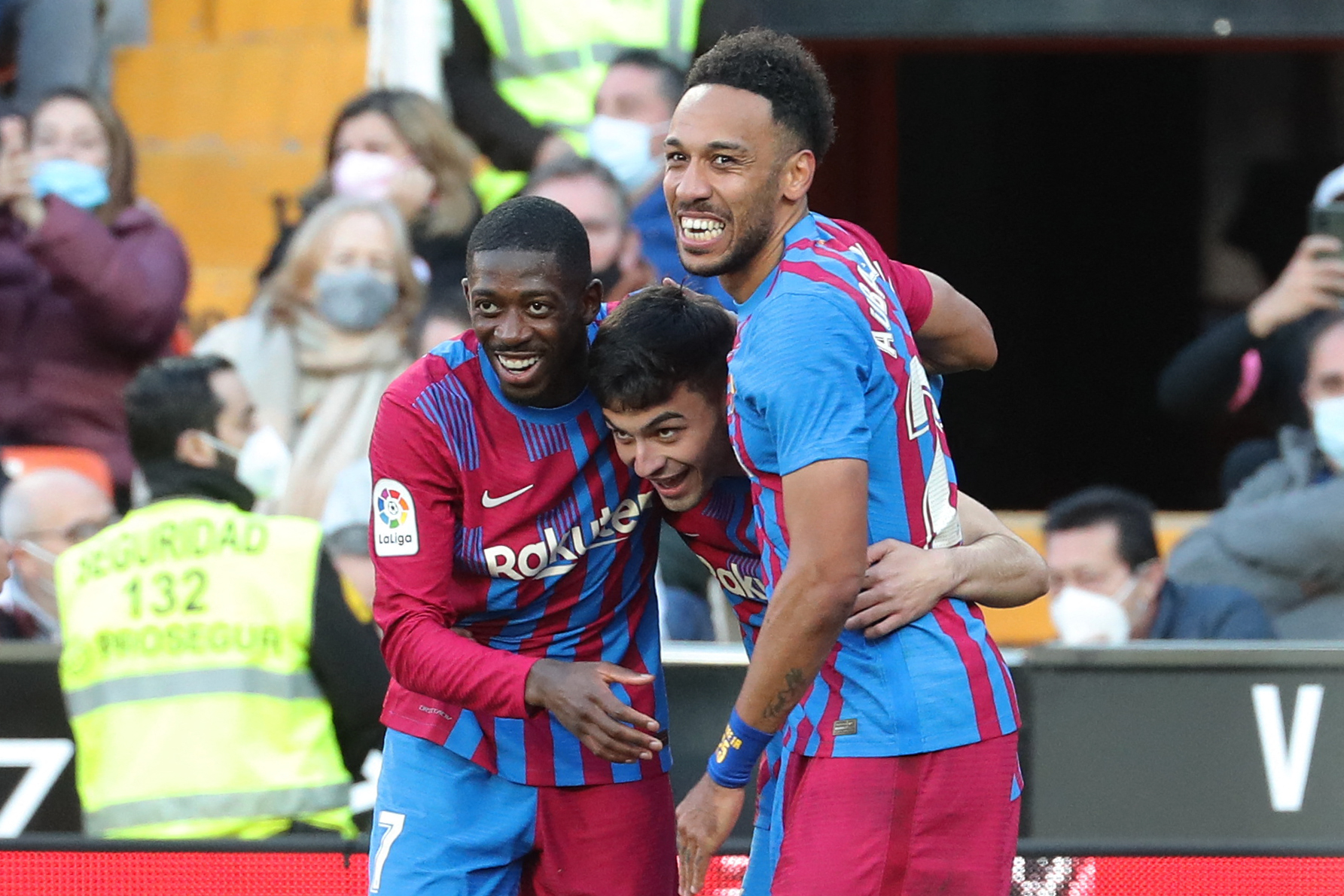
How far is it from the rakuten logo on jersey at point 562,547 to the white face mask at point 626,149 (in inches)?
131

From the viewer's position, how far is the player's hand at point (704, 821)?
2.98 meters

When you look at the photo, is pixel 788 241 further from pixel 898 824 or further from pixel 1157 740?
pixel 1157 740

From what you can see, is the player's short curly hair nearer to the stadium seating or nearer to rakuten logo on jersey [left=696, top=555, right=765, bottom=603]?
rakuten logo on jersey [left=696, top=555, right=765, bottom=603]

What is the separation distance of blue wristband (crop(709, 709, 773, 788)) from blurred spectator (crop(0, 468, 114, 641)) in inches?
126

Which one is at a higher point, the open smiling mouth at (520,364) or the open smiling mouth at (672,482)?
the open smiling mouth at (520,364)

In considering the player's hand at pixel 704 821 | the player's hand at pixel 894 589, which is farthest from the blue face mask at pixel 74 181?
the player's hand at pixel 894 589

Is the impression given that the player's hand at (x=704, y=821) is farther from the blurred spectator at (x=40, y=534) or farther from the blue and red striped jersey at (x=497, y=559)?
the blurred spectator at (x=40, y=534)

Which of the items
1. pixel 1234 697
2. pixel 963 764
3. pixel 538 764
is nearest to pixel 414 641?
pixel 538 764

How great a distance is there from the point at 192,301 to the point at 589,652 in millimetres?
5330

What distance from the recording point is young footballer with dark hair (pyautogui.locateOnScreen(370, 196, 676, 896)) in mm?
3178

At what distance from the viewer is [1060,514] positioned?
5719mm

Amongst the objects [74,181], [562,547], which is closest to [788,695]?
[562,547]

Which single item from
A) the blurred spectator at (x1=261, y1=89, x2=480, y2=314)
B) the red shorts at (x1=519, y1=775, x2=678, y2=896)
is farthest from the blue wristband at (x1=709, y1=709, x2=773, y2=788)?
the blurred spectator at (x1=261, y1=89, x2=480, y2=314)

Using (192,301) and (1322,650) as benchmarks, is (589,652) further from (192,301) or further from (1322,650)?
(192,301)
